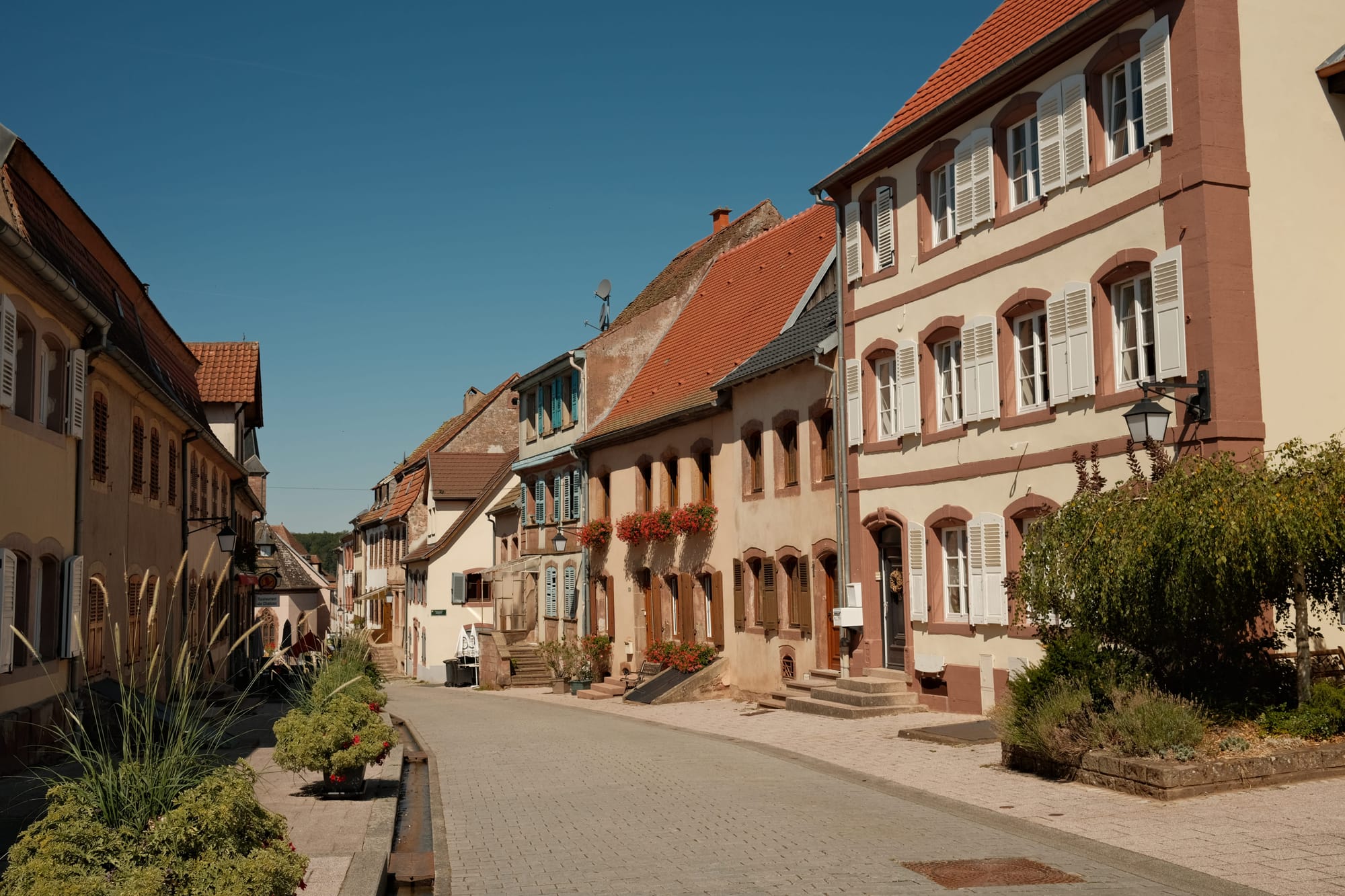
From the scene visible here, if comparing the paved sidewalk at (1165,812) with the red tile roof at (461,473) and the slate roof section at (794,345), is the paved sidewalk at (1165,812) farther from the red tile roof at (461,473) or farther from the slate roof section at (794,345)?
the red tile roof at (461,473)

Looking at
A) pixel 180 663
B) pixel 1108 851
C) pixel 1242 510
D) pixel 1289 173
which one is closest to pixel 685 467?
pixel 1289 173

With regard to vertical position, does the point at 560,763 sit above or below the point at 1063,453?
below

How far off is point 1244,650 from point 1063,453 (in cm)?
392

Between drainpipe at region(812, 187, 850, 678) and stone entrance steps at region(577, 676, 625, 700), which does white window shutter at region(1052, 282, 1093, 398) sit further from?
stone entrance steps at region(577, 676, 625, 700)

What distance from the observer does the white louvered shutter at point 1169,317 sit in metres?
14.4

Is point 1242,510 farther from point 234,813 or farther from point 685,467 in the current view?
point 685,467

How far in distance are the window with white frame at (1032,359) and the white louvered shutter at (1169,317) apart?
93.1 inches

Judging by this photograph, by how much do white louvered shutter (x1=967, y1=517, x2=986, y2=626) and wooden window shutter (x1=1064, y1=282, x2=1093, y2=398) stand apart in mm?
2920

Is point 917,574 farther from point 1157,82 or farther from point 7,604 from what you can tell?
point 7,604

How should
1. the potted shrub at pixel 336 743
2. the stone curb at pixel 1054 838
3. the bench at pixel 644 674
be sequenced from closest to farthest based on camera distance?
the stone curb at pixel 1054 838 → the potted shrub at pixel 336 743 → the bench at pixel 644 674

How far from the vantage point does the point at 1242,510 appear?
11375mm

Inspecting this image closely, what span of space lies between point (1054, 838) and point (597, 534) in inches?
930

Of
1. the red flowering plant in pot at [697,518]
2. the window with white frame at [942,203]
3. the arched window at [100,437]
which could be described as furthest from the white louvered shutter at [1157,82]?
the red flowering plant in pot at [697,518]

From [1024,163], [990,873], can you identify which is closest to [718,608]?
[1024,163]
